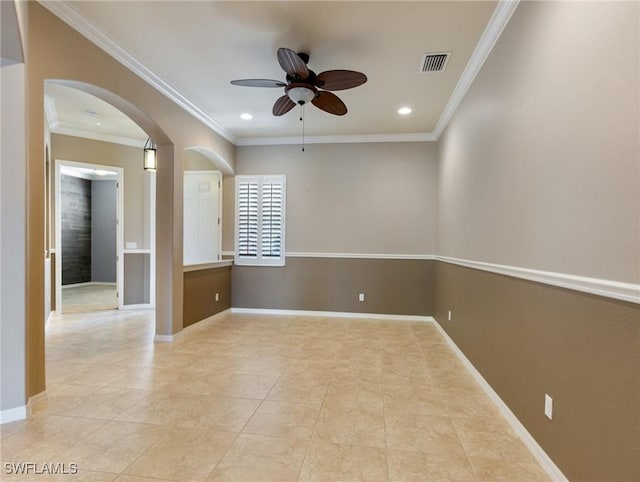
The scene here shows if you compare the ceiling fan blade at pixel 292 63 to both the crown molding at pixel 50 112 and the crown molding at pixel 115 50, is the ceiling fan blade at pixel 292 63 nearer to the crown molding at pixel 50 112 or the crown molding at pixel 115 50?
the crown molding at pixel 115 50

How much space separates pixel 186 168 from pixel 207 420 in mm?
4769

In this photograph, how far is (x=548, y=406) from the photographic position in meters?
1.81

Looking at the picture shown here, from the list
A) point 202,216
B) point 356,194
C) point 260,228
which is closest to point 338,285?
point 356,194

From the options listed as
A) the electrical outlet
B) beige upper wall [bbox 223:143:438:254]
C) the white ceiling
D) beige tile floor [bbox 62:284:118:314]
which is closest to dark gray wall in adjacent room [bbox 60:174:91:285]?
beige tile floor [bbox 62:284:118:314]

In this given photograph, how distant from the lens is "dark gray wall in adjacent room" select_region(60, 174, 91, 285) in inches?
341

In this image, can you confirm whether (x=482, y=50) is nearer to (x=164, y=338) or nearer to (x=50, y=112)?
(x=164, y=338)

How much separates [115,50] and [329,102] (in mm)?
2019

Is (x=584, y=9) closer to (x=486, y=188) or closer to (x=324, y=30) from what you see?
(x=486, y=188)

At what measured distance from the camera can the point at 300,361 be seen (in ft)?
11.4

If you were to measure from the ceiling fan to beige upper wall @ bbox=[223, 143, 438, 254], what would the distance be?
2.34 meters

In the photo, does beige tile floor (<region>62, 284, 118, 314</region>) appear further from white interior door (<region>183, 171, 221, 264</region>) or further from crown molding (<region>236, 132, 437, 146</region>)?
crown molding (<region>236, 132, 437, 146</region>)

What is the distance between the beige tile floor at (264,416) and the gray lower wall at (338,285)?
1422mm

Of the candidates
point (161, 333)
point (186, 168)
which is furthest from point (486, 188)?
point (186, 168)

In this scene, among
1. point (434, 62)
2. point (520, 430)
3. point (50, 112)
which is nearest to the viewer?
point (520, 430)
